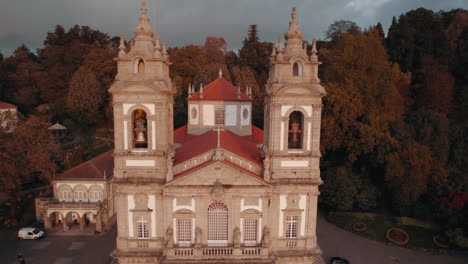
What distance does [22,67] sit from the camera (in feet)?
196

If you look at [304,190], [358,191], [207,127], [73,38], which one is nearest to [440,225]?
[358,191]

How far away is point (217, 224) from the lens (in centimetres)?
1800

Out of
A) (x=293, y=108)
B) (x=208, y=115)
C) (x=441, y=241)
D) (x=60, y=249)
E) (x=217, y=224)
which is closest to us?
(x=293, y=108)

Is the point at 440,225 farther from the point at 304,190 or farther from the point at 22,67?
the point at 22,67

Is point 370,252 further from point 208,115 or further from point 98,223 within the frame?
point 98,223

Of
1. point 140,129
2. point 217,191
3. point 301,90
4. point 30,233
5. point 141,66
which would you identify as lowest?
point 30,233

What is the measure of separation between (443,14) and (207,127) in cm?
4320

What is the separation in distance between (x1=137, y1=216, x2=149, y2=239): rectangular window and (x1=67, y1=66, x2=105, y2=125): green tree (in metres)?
38.4

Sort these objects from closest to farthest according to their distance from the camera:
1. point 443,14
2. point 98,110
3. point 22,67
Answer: point 443,14
point 98,110
point 22,67

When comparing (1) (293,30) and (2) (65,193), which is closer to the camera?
(1) (293,30)

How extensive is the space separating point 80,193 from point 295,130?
2081cm

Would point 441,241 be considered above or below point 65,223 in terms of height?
below

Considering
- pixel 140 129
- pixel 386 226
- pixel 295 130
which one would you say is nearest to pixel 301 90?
pixel 295 130

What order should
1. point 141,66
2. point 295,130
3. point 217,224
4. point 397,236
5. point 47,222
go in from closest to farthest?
point 141,66 → point 217,224 → point 295,130 → point 397,236 → point 47,222
